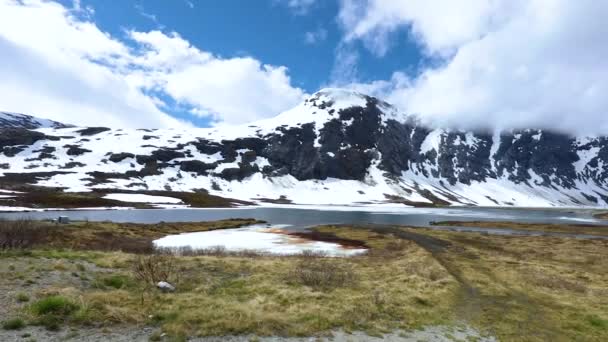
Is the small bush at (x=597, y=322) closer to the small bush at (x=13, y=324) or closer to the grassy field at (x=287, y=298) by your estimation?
the grassy field at (x=287, y=298)

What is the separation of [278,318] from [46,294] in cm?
951

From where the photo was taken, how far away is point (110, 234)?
A: 2140 inches

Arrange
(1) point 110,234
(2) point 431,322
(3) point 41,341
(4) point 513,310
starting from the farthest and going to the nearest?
(1) point 110,234 → (4) point 513,310 → (2) point 431,322 → (3) point 41,341

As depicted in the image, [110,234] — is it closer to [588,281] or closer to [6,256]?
Answer: [6,256]

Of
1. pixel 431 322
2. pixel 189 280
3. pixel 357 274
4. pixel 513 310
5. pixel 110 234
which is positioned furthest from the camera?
pixel 110 234

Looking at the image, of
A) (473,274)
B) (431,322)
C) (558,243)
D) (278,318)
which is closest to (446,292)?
(431,322)

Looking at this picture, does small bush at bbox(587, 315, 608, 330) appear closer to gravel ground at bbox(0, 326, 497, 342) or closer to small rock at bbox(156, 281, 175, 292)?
gravel ground at bbox(0, 326, 497, 342)

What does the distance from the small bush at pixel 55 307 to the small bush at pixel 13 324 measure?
954mm

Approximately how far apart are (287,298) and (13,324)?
10.7 meters

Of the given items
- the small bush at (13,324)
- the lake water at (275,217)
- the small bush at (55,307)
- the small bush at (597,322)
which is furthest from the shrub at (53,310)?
the lake water at (275,217)

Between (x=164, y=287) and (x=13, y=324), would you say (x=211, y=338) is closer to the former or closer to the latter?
(x=13, y=324)

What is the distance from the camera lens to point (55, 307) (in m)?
13.9

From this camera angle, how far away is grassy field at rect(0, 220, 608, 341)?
14.2 metres

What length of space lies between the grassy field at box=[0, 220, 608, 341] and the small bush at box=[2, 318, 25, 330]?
0.11 feet
